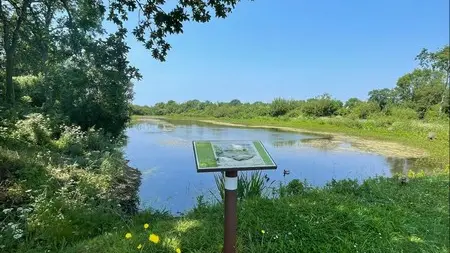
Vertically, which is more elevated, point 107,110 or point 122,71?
point 122,71

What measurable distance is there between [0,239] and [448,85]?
113 feet

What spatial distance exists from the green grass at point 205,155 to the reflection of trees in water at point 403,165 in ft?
28.7

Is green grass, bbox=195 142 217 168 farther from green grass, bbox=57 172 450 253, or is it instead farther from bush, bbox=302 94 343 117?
bush, bbox=302 94 343 117

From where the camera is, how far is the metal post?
84.5 inches

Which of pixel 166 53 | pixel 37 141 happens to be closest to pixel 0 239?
pixel 166 53

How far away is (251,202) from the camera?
12.2 ft

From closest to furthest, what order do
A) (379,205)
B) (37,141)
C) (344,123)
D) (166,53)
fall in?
(379,205) → (166,53) → (37,141) → (344,123)

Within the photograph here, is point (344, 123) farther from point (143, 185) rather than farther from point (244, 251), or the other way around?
point (244, 251)

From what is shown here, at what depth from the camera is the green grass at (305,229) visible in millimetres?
2703

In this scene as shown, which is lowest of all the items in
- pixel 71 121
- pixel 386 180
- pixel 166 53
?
pixel 386 180

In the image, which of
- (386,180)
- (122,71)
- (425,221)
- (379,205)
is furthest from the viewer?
(122,71)

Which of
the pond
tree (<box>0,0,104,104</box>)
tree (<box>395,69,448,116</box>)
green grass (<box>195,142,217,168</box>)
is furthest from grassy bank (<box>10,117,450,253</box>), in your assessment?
tree (<box>395,69,448,116</box>)

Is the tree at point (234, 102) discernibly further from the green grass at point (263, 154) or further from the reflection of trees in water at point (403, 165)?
the green grass at point (263, 154)

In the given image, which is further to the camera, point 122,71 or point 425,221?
point 122,71
